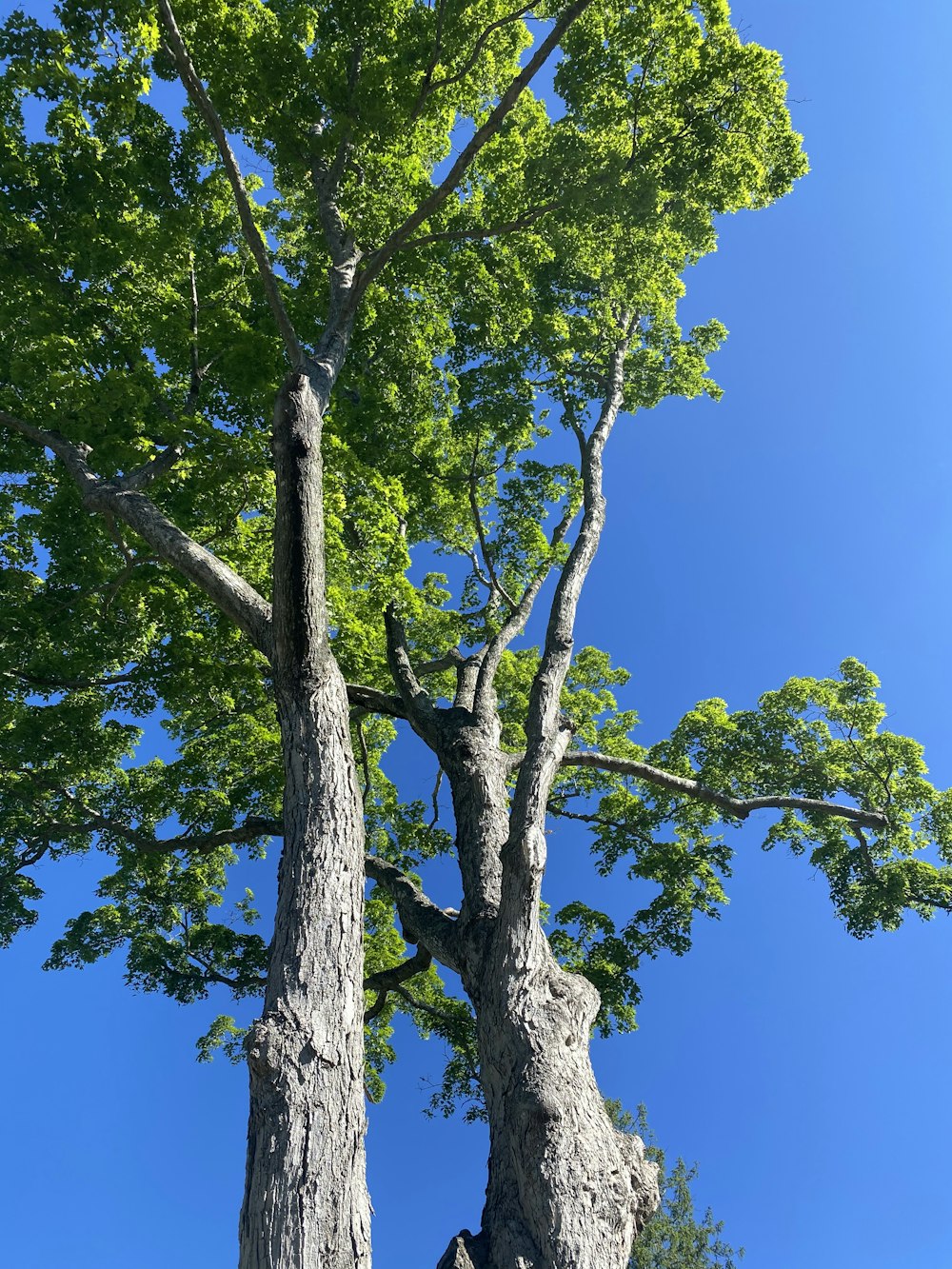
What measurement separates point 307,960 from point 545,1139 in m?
1.79

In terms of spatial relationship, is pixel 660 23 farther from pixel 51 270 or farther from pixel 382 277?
pixel 51 270

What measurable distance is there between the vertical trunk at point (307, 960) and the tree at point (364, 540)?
2 centimetres

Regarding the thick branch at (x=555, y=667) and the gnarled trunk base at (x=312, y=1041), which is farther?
the thick branch at (x=555, y=667)

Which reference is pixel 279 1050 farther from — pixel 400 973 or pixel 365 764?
pixel 365 764

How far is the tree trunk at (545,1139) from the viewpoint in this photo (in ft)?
14.0

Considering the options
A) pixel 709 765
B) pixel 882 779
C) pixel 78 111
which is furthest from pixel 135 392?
pixel 882 779

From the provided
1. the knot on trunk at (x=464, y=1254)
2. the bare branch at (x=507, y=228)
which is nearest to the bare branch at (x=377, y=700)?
the bare branch at (x=507, y=228)

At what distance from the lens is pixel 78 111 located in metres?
9.06

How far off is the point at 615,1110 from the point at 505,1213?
22.2 m

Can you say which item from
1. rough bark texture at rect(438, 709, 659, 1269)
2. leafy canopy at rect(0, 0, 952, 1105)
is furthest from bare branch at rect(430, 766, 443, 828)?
rough bark texture at rect(438, 709, 659, 1269)

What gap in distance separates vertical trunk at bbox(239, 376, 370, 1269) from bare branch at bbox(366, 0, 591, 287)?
218 centimetres

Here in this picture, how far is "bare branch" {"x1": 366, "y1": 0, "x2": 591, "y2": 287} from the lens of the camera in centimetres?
603

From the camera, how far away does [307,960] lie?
13.5ft

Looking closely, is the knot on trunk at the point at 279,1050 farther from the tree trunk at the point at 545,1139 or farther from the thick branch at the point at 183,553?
the thick branch at the point at 183,553
